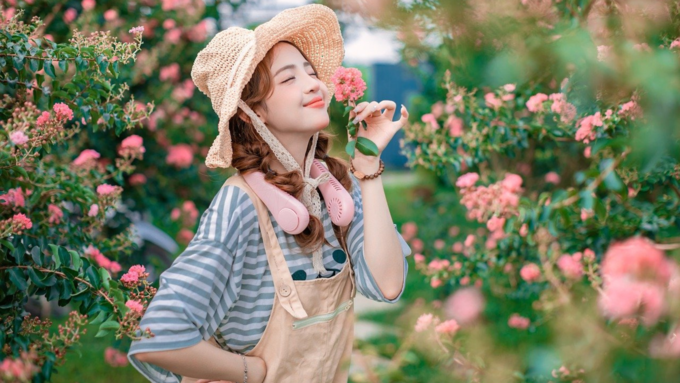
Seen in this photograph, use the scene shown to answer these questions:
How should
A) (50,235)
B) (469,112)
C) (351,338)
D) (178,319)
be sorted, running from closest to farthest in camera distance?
(178,319) → (351,338) → (50,235) → (469,112)

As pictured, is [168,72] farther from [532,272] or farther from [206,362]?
[206,362]

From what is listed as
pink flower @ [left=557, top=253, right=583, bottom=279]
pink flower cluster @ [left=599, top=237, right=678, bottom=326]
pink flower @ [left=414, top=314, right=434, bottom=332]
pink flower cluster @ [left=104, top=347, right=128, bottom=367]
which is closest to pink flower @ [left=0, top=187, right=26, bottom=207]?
pink flower @ [left=414, top=314, right=434, bottom=332]

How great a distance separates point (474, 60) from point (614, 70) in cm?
14

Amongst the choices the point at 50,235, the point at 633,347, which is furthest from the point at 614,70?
the point at 50,235

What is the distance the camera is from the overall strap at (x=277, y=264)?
5.11 feet

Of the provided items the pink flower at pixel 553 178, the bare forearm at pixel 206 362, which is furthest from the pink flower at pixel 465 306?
the bare forearm at pixel 206 362

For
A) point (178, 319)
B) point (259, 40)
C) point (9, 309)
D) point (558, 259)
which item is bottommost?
point (558, 259)

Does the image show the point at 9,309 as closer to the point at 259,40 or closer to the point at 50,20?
the point at 259,40

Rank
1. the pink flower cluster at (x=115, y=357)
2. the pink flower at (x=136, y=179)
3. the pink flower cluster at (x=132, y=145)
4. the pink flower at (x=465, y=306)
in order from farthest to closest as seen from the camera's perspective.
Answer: the pink flower at (x=136, y=179)
the pink flower cluster at (x=115, y=357)
the pink flower cluster at (x=132, y=145)
the pink flower at (x=465, y=306)

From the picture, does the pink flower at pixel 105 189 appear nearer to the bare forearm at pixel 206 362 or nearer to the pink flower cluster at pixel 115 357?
the bare forearm at pixel 206 362

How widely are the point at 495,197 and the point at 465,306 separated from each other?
696mm

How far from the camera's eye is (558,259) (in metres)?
2.41

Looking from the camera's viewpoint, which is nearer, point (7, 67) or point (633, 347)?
point (633, 347)

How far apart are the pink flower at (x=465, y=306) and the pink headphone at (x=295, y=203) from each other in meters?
1.09
